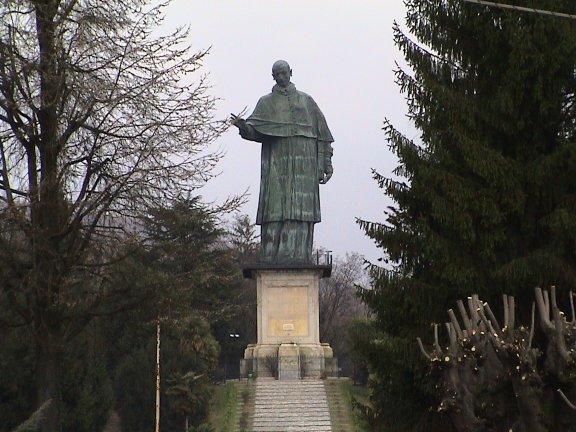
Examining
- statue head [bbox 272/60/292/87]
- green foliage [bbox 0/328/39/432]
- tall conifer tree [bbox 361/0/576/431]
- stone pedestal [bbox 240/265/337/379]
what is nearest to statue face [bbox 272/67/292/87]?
statue head [bbox 272/60/292/87]

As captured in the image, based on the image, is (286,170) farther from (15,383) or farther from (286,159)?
(15,383)

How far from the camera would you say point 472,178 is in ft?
51.8

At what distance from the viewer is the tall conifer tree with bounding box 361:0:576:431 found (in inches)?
598

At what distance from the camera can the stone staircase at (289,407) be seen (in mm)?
32375

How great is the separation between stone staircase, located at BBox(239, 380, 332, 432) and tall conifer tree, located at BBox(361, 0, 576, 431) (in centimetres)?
1580

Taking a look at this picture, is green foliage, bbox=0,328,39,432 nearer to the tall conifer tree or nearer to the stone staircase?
the stone staircase

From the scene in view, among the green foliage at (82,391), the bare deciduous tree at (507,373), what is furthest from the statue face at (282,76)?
the bare deciduous tree at (507,373)

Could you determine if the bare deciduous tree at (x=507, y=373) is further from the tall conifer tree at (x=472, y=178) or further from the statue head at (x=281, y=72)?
the statue head at (x=281, y=72)

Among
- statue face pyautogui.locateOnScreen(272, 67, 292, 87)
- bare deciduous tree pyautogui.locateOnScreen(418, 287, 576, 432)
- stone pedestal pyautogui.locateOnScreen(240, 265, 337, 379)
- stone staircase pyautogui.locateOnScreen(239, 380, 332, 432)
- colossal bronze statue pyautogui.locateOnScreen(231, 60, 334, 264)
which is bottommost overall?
stone staircase pyautogui.locateOnScreen(239, 380, 332, 432)

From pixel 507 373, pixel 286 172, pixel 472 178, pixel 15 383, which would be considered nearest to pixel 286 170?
pixel 286 172

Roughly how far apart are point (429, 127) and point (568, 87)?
72.8 inches

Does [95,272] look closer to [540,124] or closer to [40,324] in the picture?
[40,324]

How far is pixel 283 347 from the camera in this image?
38250mm

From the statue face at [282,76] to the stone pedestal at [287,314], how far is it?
6710 millimetres
